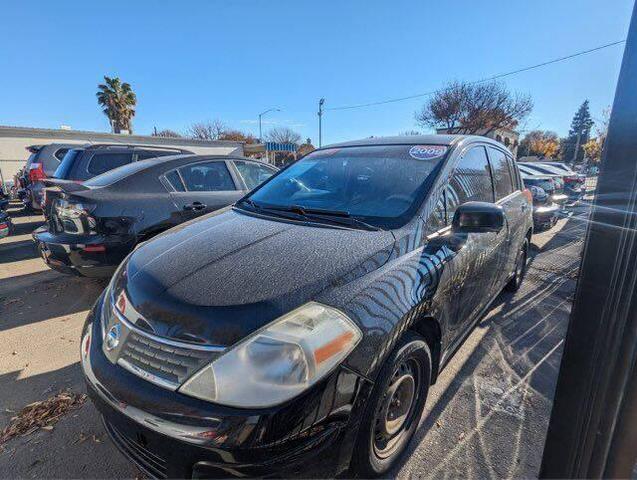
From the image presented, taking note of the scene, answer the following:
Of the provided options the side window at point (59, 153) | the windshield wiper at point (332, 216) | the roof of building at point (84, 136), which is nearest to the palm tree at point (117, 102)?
the roof of building at point (84, 136)

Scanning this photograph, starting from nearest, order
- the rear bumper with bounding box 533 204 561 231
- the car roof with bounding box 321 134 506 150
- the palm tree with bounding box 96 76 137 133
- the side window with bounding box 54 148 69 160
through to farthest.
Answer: the car roof with bounding box 321 134 506 150, the rear bumper with bounding box 533 204 561 231, the side window with bounding box 54 148 69 160, the palm tree with bounding box 96 76 137 133

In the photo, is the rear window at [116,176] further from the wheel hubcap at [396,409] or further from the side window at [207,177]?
the wheel hubcap at [396,409]

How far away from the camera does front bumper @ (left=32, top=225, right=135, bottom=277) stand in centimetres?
348

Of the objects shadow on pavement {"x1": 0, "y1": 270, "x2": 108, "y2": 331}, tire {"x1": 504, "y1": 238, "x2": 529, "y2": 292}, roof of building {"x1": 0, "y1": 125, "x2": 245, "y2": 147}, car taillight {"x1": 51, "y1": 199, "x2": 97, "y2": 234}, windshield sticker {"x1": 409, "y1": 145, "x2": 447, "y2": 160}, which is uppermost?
roof of building {"x1": 0, "y1": 125, "x2": 245, "y2": 147}

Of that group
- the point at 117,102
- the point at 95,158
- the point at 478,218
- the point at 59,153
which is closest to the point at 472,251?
the point at 478,218

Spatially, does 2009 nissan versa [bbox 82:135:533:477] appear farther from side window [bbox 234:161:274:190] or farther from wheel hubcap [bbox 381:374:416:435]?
side window [bbox 234:161:274:190]

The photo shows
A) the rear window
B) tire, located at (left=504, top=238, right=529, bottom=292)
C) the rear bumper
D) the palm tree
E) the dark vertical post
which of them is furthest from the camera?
the palm tree

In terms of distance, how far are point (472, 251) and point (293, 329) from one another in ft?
5.09

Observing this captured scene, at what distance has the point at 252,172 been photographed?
536 cm

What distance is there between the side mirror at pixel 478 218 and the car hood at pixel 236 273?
51 cm

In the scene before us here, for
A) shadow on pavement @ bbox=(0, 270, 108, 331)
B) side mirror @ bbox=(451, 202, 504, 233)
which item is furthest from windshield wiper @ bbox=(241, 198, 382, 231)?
shadow on pavement @ bbox=(0, 270, 108, 331)

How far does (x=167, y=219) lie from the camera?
3.95 m

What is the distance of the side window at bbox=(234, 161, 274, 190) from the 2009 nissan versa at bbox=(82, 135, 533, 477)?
111 inches

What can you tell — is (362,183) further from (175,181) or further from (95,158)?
(95,158)
